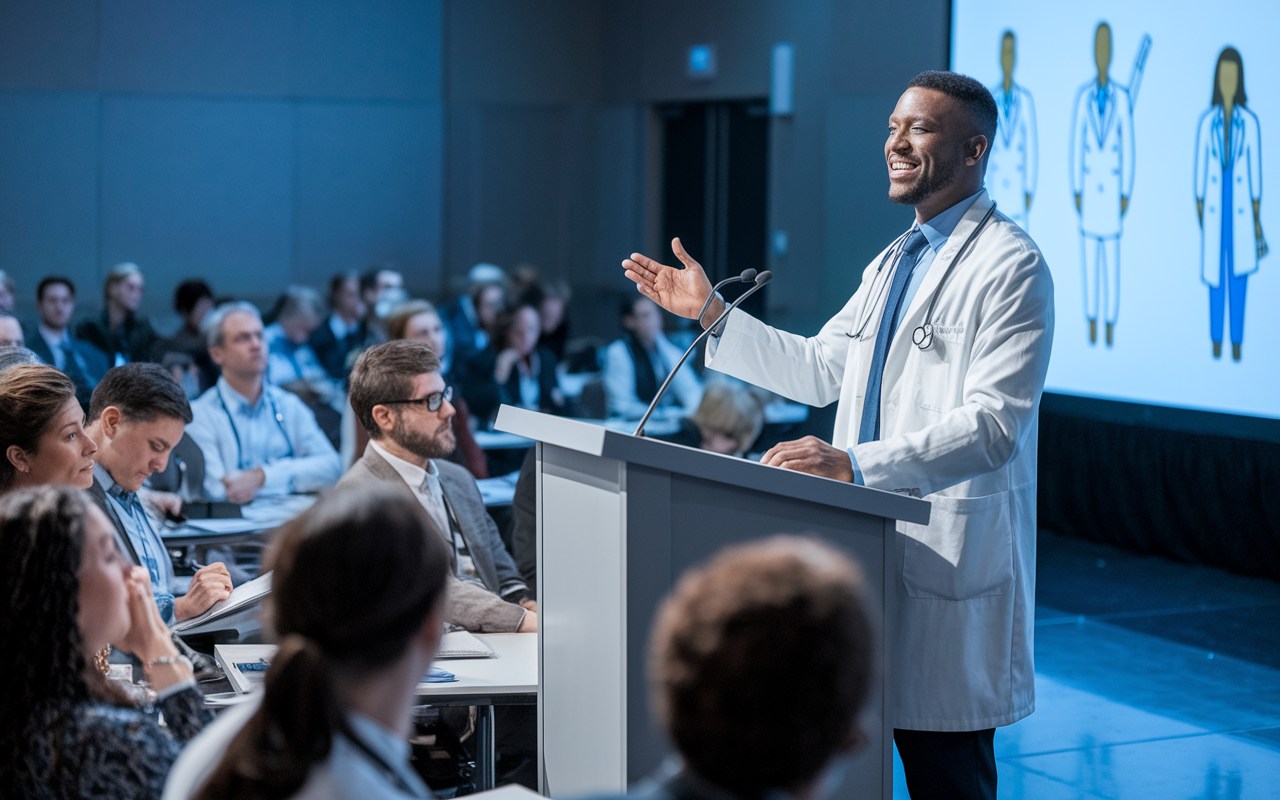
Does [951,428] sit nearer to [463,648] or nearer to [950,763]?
[950,763]

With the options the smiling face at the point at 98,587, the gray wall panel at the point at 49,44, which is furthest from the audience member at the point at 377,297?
the smiling face at the point at 98,587

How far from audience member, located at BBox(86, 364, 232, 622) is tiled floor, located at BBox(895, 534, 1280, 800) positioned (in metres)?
2.02

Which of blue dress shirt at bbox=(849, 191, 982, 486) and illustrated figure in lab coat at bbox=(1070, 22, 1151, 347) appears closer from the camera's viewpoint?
blue dress shirt at bbox=(849, 191, 982, 486)

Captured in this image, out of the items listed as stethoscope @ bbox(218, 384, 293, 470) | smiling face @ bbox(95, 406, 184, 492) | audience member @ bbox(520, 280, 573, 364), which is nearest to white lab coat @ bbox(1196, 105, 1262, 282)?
stethoscope @ bbox(218, 384, 293, 470)

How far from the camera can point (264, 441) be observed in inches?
201

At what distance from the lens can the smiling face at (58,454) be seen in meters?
2.45

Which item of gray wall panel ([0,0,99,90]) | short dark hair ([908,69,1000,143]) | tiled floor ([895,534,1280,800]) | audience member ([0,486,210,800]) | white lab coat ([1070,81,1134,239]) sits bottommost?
tiled floor ([895,534,1280,800])

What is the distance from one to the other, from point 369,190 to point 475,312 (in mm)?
2216

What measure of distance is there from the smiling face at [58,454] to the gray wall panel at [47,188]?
824 centimetres

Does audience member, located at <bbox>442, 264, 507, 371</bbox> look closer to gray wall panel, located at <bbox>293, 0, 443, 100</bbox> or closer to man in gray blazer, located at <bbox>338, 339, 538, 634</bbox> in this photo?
gray wall panel, located at <bbox>293, 0, 443, 100</bbox>

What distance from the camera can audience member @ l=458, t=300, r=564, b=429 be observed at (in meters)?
7.00

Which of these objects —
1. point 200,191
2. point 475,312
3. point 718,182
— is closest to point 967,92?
point 475,312

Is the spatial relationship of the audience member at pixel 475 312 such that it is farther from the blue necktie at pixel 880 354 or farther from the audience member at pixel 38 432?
the blue necktie at pixel 880 354

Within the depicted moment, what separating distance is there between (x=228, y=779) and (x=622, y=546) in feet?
2.17
